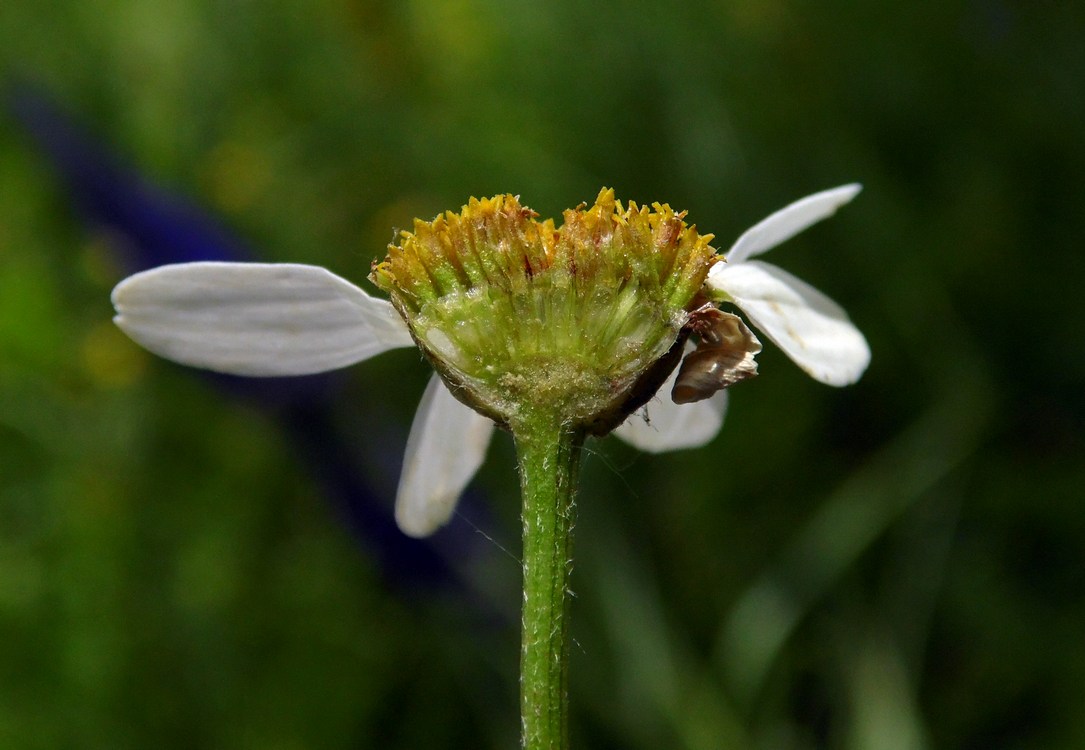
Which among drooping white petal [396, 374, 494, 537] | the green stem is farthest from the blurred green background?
the green stem

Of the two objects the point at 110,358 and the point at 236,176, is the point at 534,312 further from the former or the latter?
the point at 236,176

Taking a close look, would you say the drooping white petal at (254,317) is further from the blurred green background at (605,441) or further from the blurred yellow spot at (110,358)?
the blurred yellow spot at (110,358)

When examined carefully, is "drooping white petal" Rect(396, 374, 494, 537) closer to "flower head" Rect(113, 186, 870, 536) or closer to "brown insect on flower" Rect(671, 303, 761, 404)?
"flower head" Rect(113, 186, 870, 536)

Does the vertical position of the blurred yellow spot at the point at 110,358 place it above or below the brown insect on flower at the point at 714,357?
below

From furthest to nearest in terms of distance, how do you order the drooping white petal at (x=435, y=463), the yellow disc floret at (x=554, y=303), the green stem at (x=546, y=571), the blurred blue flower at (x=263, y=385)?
the blurred blue flower at (x=263, y=385) < the drooping white petal at (x=435, y=463) < the yellow disc floret at (x=554, y=303) < the green stem at (x=546, y=571)

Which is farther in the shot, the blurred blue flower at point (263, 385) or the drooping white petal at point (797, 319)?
the blurred blue flower at point (263, 385)

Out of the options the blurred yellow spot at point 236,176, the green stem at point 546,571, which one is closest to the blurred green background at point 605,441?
the blurred yellow spot at point 236,176

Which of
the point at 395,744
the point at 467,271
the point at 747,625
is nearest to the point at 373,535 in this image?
the point at 395,744

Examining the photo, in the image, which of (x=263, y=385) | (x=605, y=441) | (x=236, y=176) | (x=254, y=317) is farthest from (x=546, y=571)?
(x=236, y=176)
